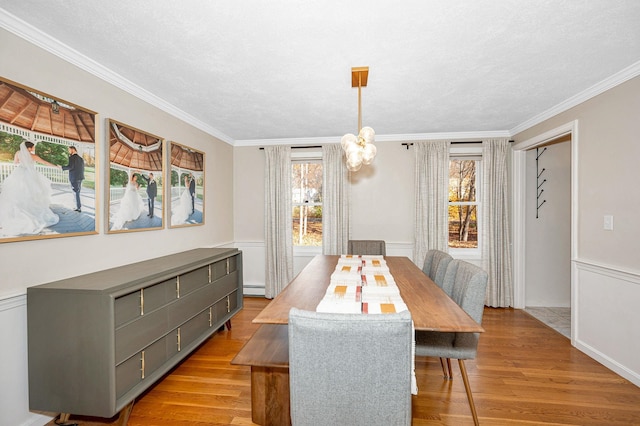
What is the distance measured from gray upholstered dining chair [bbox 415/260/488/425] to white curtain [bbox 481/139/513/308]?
2.43m

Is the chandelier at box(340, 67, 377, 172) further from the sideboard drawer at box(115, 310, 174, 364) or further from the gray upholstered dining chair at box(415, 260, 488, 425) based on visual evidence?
the sideboard drawer at box(115, 310, 174, 364)

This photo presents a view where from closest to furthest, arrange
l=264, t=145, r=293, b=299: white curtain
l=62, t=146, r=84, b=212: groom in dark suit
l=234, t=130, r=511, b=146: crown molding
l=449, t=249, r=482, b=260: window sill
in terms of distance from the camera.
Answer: l=62, t=146, r=84, b=212: groom in dark suit < l=234, t=130, r=511, b=146: crown molding < l=449, t=249, r=482, b=260: window sill < l=264, t=145, r=293, b=299: white curtain

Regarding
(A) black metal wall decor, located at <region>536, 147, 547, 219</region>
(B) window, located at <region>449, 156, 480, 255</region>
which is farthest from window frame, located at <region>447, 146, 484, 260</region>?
(A) black metal wall decor, located at <region>536, 147, 547, 219</region>

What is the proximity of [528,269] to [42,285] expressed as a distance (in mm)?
5176

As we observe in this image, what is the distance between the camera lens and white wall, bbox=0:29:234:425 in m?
1.67

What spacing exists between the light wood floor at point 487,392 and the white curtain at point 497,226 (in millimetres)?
1085

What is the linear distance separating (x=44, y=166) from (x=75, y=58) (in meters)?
0.82

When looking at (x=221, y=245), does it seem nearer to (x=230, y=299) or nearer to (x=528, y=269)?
(x=230, y=299)

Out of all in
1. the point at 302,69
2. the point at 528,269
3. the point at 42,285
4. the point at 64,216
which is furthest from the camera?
the point at 528,269

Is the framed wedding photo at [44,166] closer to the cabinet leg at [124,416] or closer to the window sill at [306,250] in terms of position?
the cabinet leg at [124,416]

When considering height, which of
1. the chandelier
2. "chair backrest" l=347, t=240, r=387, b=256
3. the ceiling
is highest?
the ceiling

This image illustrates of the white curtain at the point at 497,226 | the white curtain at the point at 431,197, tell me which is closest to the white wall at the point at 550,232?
the white curtain at the point at 497,226

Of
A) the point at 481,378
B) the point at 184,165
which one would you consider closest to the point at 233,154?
the point at 184,165

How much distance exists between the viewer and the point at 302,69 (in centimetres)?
230
